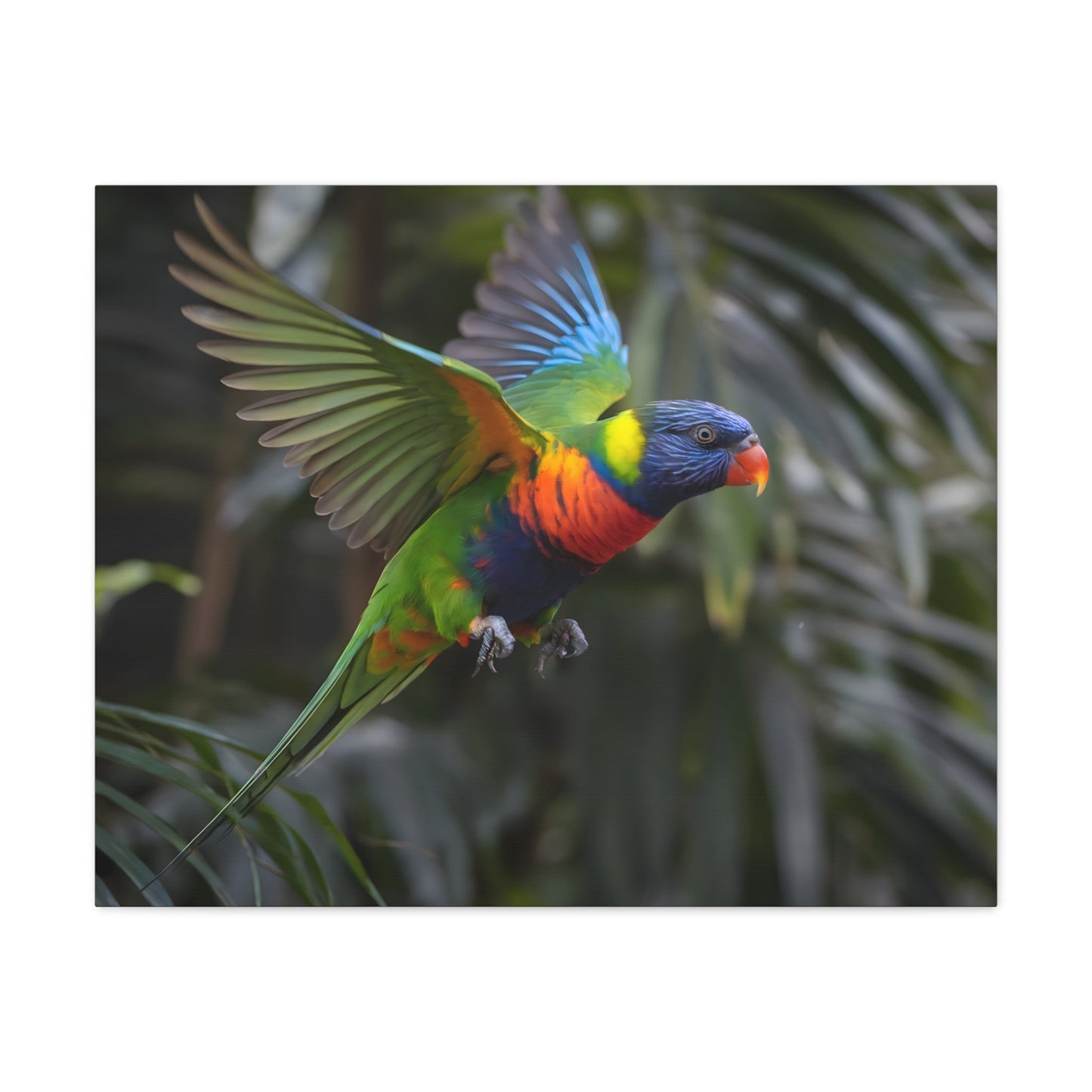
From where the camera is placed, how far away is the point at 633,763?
7.66 ft

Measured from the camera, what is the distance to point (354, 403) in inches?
54.1

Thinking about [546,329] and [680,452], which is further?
[546,329]

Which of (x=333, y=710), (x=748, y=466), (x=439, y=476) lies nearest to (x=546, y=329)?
(x=439, y=476)

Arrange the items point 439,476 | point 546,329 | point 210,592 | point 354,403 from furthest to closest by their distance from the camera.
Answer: point 210,592
point 546,329
point 439,476
point 354,403

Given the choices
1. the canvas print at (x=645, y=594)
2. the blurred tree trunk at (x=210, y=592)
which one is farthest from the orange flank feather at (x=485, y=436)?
the blurred tree trunk at (x=210, y=592)

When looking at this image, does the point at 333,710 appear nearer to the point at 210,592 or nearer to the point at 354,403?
the point at 354,403

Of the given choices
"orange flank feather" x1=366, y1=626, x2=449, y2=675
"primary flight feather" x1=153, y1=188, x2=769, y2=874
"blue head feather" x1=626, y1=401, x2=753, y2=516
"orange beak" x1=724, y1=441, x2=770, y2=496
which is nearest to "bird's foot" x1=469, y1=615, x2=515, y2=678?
"primary flight feather" x1=153, y1=188, x2=769, y2=874

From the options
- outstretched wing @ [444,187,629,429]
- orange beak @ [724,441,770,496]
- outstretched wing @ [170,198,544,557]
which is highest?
outstretched wing @ [444,187,629,429]

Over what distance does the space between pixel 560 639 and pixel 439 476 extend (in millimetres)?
263

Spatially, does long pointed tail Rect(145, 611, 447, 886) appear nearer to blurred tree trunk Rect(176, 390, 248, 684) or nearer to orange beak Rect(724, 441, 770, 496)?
orange beak Rect(724, 441, 770, 496)

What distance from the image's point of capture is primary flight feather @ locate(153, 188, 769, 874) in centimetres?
128

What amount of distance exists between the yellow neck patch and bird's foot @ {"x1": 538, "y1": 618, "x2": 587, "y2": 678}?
0.25 metres

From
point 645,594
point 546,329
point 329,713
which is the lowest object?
point 329,713

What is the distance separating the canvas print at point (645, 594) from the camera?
2215 millimetres
